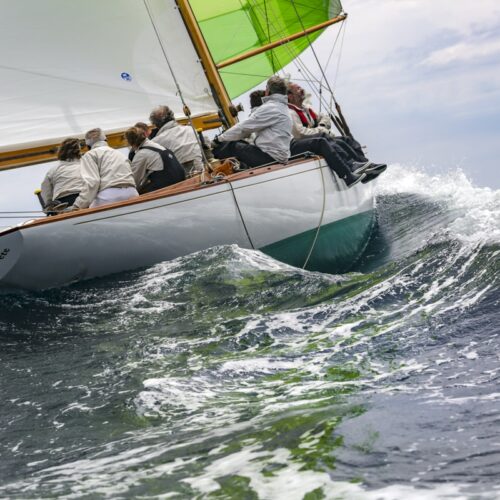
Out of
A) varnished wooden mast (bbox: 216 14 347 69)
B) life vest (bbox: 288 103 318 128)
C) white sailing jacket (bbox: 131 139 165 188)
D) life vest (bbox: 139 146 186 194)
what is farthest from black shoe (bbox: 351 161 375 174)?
varnished wooden mast (bbox: 216 14 347 69)

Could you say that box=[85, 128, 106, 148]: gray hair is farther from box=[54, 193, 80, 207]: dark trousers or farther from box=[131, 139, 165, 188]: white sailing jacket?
box=[54, 193, 80, 207]: dark trousers

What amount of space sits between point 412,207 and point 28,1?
580 centimetres

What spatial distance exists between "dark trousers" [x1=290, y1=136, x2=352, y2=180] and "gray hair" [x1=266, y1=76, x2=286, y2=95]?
2.00ft

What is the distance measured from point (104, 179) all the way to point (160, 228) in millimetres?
710

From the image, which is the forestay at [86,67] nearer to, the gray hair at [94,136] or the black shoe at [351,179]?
the gray hair at [94,136]

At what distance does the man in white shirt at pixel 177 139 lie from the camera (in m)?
8.00

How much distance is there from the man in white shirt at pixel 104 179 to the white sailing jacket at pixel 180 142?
95 cm

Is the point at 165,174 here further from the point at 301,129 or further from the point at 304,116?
the point at 304,116

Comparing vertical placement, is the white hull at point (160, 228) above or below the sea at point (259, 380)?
above

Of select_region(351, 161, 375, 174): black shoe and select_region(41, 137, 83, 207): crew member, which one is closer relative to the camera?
select_region(41, 137, 83, 207): crew member

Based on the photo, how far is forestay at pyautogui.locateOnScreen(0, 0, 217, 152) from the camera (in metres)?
8.30

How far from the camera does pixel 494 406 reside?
3066 mm

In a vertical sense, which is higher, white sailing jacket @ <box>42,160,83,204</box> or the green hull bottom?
white sailing jacket @ <box>42,160,83,204</box>

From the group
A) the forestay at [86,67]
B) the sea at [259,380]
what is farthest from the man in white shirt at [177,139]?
the sea at [259,380]
